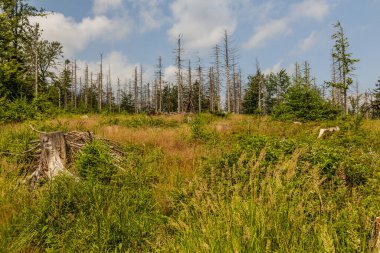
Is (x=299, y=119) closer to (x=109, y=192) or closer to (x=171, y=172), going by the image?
(x=171, y=172)

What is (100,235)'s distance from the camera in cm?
337

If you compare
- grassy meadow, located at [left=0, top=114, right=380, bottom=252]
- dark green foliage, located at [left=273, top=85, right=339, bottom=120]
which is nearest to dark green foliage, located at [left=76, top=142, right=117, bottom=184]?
grassy meadow, located at [left=0, top=114, right=380, bottom=252]

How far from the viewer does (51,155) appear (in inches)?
229

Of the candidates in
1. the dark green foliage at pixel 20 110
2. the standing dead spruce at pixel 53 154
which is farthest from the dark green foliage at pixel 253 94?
the standing dead spruce at pixel 53 154

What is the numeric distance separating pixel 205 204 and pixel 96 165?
2820 millimetres

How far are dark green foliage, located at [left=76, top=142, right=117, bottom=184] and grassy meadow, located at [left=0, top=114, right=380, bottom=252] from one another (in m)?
0.02

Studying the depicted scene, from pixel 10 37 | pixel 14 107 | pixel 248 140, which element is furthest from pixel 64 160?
pixel 10 37

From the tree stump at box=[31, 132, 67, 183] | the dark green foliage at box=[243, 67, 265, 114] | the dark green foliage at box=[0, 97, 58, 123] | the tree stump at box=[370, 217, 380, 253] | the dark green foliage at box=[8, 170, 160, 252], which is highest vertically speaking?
the dark green foliage at box=[243, 67, 265, 114]

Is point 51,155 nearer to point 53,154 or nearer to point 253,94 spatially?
point 53,154

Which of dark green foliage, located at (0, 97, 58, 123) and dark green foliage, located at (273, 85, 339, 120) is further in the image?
dark green foliage, located at (273, 85, 339, 120)

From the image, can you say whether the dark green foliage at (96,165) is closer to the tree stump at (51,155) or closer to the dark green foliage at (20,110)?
the tree stump at (51,155)

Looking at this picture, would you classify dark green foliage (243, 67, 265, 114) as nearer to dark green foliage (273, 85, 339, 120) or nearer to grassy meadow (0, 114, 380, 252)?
dark green foliage (273, 85, 339, 120)

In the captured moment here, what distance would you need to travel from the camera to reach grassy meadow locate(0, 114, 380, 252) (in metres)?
2.65

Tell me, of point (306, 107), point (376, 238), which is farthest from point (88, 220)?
point (306, 107)
